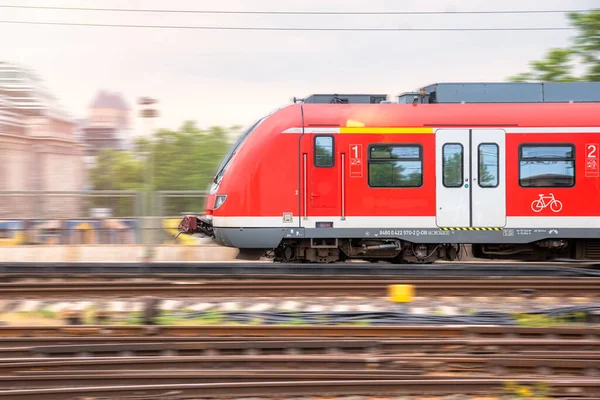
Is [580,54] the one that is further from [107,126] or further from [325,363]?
[107,126]

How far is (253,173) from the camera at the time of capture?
12.1 meters

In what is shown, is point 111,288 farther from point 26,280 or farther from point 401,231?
point 401,231

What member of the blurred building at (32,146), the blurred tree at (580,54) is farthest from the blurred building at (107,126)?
the blurred tree at (580,54)

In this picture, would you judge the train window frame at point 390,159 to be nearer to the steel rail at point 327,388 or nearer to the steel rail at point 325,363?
the steel rail at point 325,363

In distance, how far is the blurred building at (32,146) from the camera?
1661 centimetres

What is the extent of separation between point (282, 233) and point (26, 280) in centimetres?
498

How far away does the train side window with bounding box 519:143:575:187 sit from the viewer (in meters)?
12.1

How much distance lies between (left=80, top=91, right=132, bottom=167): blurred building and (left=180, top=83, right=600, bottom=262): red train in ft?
104

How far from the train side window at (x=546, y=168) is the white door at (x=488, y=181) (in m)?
0.39

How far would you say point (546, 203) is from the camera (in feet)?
39.8

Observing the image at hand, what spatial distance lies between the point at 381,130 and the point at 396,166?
29.9 inches

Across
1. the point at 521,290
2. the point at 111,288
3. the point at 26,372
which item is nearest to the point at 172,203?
the point at 111,288

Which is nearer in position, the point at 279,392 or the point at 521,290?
the point at 279,392

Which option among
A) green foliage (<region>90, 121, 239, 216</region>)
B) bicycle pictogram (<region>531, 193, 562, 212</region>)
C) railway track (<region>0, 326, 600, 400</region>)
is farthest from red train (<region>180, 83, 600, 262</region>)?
green foliage (<region>90, 121, 239, 216</region>)
